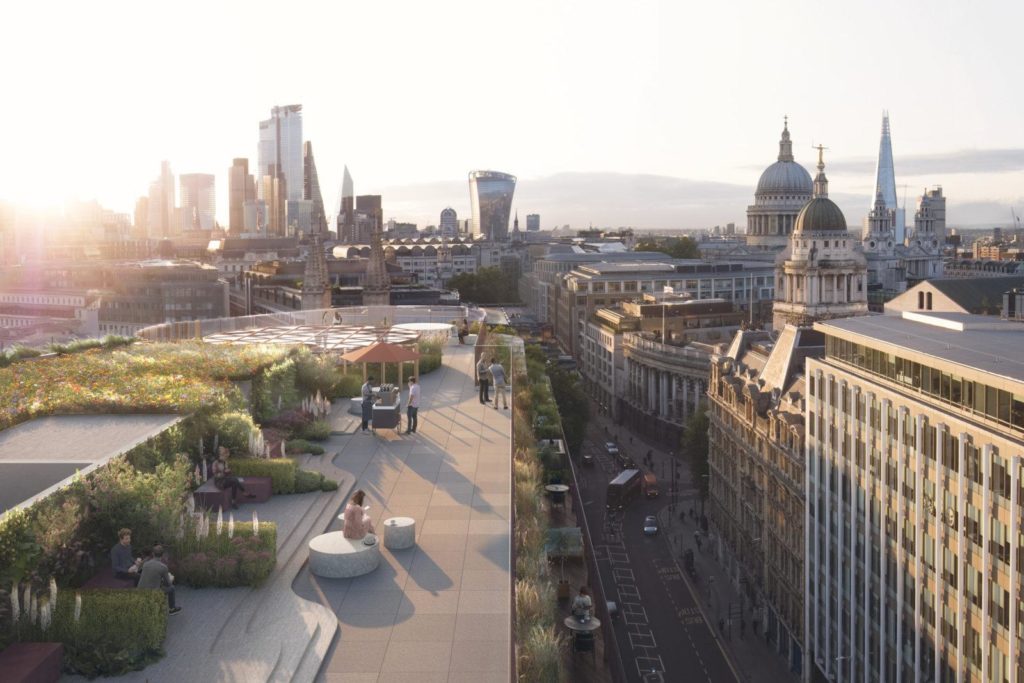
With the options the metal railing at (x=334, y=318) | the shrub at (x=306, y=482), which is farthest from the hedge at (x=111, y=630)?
the metal railing at (x=334, y=318)

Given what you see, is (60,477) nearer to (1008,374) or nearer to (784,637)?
(1008,374)

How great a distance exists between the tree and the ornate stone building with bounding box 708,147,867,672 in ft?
12.9

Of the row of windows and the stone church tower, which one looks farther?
the stone church tower

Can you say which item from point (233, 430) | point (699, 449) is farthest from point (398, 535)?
point (699, 449)

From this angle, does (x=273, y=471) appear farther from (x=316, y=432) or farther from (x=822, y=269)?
(x=822, y=269)

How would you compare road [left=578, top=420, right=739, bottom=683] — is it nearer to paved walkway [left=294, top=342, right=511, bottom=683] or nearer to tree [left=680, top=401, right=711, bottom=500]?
tree [left=680, top=401, right=711, bottom=500]

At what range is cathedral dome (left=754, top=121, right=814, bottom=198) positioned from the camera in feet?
580

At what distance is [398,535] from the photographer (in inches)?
749

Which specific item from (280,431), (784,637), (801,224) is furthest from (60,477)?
(801,224)

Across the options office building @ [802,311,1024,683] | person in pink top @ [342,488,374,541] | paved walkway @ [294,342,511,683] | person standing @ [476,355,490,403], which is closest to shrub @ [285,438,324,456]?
paved walkway @ [294,342,511,683]

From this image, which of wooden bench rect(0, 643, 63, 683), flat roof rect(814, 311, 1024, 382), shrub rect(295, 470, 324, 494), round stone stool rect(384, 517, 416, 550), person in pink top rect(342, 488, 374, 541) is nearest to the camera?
wooden bench rect(0, 643, 63, 683)

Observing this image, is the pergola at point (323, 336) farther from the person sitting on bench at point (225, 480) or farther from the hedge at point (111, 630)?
the hedge at point (111, 630)

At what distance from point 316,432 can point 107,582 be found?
39.1 ft

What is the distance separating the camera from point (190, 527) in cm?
1794
